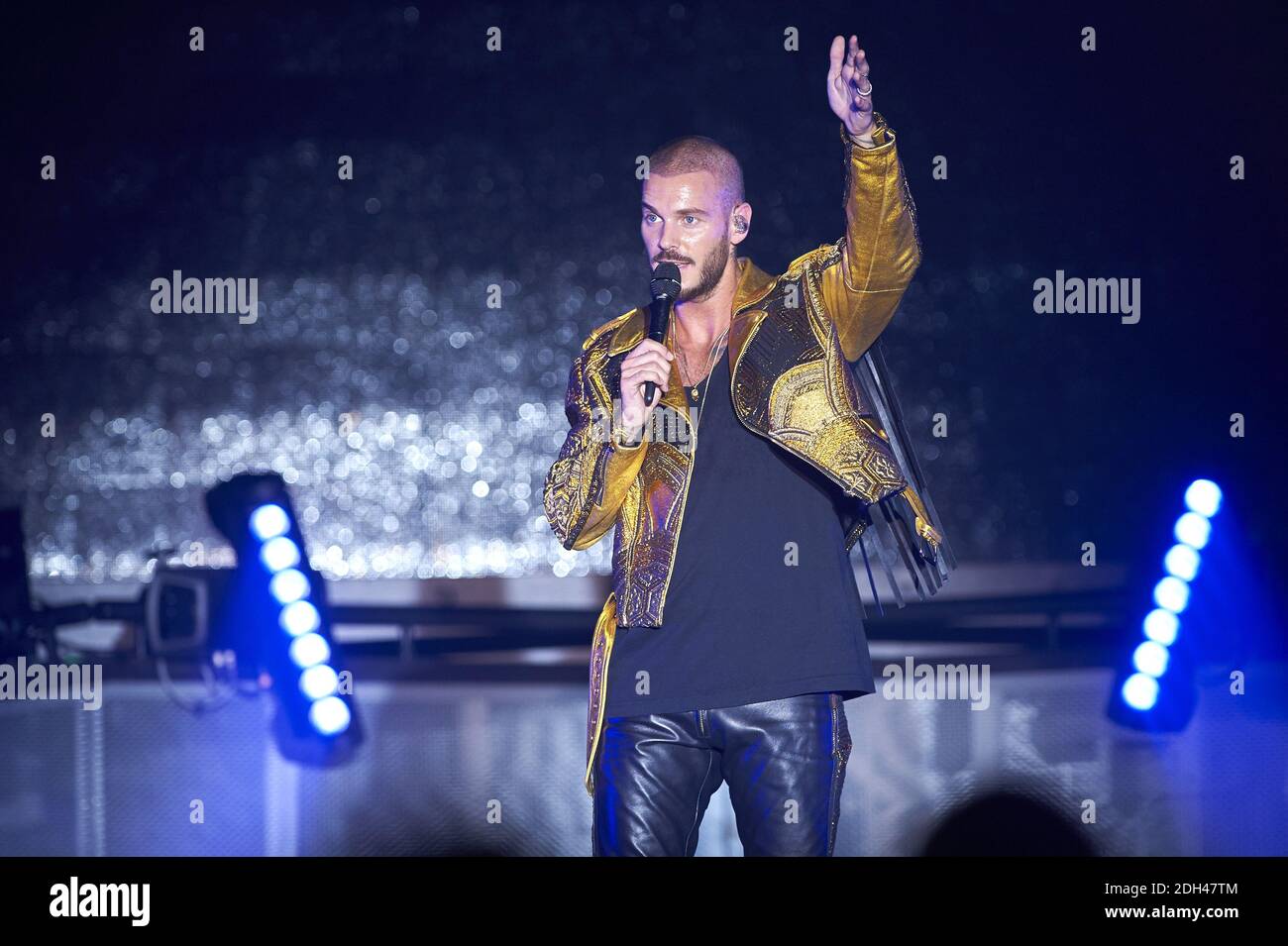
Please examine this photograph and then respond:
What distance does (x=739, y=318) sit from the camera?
2.06m

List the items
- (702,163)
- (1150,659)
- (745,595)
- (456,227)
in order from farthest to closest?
(456,227) → (1150,659) → (702,163) → (745,595)

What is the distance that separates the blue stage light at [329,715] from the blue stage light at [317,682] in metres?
0.01

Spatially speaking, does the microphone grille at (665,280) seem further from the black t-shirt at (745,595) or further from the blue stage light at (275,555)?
the blue stage light at (275,555)

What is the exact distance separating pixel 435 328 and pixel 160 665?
2.91 feet

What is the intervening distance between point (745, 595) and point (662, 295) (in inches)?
17.0

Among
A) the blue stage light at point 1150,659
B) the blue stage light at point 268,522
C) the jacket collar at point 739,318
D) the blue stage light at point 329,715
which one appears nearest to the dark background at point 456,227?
the blue stage light at point 268,522

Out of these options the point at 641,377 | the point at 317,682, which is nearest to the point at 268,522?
→ the point at 317,682

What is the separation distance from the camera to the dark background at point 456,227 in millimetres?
2947

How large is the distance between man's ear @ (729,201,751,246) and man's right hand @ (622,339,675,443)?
0.30m

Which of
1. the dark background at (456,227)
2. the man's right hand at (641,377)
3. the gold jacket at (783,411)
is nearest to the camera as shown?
the man's right hand at (641,377)

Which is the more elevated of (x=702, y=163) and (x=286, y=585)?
(x=702, y=163)

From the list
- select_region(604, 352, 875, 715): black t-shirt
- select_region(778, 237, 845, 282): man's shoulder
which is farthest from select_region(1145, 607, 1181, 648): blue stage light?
select_region(778, 237, 845, 282): man's shoulder

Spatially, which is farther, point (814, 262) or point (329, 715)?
point (329, 715)

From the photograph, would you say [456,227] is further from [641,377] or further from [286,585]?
[641,377]
